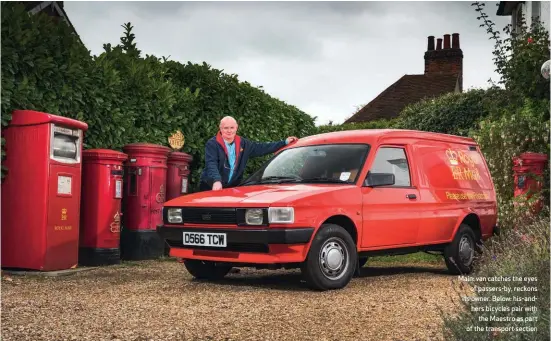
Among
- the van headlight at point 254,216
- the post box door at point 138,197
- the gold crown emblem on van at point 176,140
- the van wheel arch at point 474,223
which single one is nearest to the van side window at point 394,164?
the van wheel arch at point 474,223

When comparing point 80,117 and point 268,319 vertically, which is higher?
point 80,117

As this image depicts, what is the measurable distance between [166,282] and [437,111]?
541 inches

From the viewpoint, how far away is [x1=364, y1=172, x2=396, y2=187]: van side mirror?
7.19m

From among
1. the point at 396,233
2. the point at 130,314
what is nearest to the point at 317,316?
the point at 130,314

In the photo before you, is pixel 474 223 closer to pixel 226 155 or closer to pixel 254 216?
pixel 226 155

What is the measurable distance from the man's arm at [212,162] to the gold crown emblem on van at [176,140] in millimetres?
2282

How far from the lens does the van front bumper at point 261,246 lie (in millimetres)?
6383

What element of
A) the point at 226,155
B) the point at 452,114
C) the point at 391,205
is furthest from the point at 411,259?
the point at 452,114

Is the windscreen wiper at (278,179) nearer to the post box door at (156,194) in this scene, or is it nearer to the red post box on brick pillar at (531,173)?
the post box door at (156,194)

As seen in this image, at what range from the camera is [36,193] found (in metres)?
7.90

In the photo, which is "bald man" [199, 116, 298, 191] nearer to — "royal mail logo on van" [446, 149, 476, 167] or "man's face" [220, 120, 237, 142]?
"man's face" [220, 120, 237, 142]

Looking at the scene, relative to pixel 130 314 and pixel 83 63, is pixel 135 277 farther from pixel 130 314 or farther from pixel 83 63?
pixel 83 63

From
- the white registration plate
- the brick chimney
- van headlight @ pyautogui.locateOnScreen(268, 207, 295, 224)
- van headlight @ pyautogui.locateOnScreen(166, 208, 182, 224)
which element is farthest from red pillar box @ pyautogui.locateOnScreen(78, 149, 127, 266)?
the brick chimney

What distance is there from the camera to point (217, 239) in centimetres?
677
